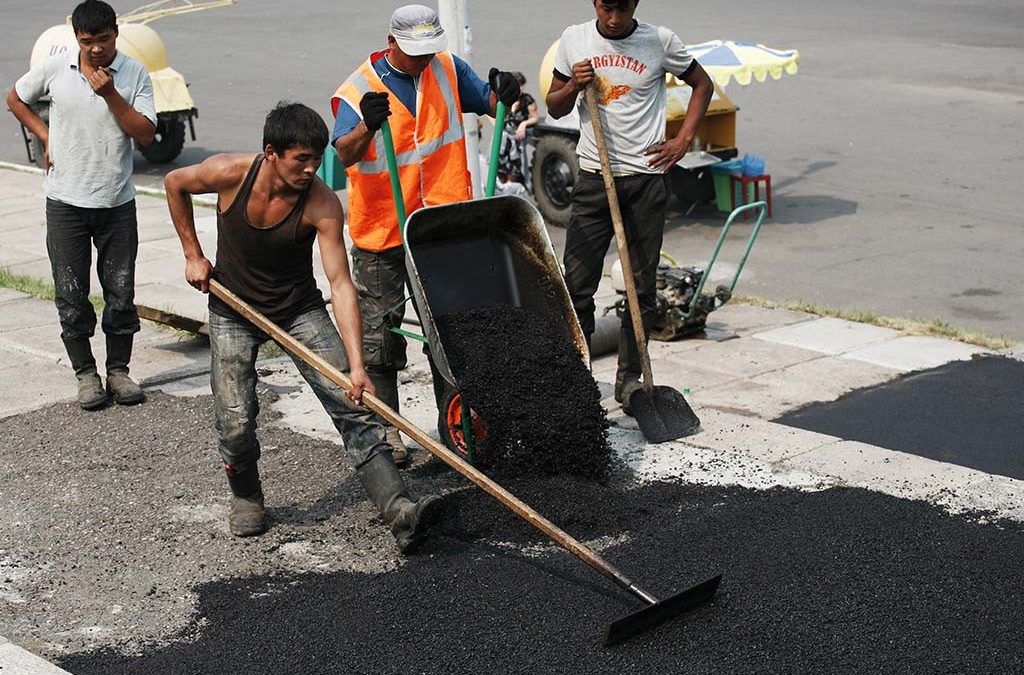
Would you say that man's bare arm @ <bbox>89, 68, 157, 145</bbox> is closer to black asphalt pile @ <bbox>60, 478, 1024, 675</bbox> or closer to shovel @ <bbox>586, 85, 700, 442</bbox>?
shovel @ <bbox>586, 85, 700, 442</bbox>

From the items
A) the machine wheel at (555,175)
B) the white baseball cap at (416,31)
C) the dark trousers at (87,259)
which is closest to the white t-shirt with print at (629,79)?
the white baseball cap at (416,31)

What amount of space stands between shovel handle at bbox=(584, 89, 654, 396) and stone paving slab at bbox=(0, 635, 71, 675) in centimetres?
299

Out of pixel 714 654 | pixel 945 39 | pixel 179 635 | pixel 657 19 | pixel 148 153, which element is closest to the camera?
pixel 714 654

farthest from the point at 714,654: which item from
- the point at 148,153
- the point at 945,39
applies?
the point at 945,39

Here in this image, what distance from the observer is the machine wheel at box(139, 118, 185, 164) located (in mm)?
14344

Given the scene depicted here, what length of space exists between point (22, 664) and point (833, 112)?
1351 cm

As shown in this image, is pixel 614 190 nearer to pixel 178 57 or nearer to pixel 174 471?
pixel 174 471

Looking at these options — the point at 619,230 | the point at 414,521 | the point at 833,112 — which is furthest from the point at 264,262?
the point at 833,112

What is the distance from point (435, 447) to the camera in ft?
14.9

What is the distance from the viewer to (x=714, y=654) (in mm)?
4035

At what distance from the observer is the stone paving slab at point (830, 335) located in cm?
764

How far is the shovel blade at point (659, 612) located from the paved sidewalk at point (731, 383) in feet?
4.13

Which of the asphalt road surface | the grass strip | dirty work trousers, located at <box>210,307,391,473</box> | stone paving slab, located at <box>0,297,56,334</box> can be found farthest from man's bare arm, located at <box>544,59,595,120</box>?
stone paving slab, located at <box>0,297,56,334</box>

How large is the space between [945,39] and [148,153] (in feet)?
42.0
